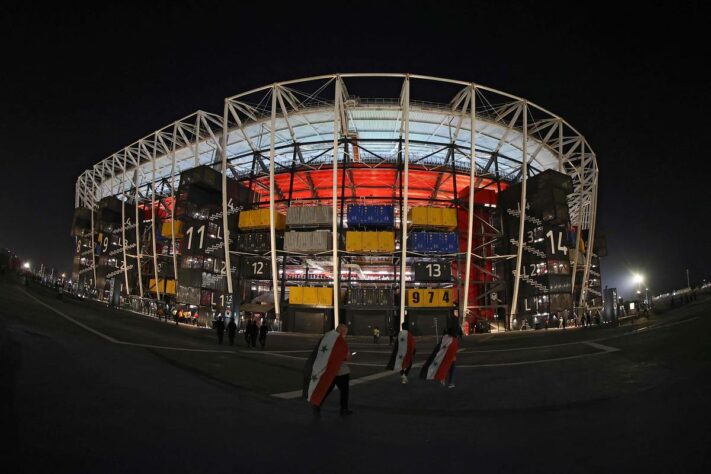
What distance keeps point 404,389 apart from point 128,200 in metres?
74.5

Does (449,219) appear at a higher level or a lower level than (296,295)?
higher

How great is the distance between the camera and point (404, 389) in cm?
765

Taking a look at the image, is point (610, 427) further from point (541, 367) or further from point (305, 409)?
point (541, 367)

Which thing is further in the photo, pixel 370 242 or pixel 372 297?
pixel 372 297

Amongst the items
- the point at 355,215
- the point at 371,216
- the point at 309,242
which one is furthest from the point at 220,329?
the point at 371,216

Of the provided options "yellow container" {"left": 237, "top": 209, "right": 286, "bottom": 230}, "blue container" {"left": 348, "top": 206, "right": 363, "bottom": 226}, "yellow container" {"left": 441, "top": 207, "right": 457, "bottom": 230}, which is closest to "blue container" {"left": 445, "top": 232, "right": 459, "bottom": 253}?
"yellow container" {"left": 441, "top": 207, "right": 457, "bottom": 230}

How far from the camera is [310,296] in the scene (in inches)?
1502

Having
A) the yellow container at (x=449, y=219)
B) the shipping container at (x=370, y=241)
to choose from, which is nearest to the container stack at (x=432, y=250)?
the yellow container at (x=449, y=219)

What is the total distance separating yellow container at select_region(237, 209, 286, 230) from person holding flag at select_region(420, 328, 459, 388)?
3333 centimetres

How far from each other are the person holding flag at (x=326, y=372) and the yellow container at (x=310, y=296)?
32.9 meters

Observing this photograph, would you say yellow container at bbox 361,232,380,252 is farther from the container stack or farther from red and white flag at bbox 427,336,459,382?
red and white flag at bbox 427,336,459,382

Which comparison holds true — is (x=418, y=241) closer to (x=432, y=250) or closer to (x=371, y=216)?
(x=432, y=250)

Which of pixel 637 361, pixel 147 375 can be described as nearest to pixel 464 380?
pixel 637 361

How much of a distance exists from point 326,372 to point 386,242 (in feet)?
103
